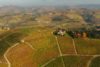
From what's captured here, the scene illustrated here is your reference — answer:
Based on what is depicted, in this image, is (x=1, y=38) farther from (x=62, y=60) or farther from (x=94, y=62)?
(x=94, y=62)

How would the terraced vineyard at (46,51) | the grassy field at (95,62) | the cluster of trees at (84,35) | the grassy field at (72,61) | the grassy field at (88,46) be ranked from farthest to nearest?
1. the cluster of trees at (84,35)
2. the grassy field at (88,46)
3. the terraced vineyard at (46,51)
4. the grassy field at (72,61)
5. the grassy field at (95,62)

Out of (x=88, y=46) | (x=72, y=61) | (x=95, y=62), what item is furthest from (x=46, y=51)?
(x=95, y=62)

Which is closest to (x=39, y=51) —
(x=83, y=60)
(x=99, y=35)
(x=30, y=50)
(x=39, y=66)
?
(x=30, y=50)

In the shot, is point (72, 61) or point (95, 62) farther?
point (72, 61)

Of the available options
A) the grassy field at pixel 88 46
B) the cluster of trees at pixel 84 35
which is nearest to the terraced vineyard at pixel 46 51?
the grassy field at pixel 88 46

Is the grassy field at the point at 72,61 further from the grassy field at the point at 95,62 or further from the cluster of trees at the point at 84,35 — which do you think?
the cluster of trees at the point at 84,35

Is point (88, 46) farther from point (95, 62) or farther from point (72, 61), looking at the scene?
point (72, 61)

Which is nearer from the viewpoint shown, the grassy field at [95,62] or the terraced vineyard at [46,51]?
the grassy field at [95,62]

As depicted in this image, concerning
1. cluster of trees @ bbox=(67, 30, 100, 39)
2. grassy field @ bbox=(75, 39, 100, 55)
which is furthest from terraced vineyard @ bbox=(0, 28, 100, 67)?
cluster of trees @ bbox=(67, 30, 100, 39)
